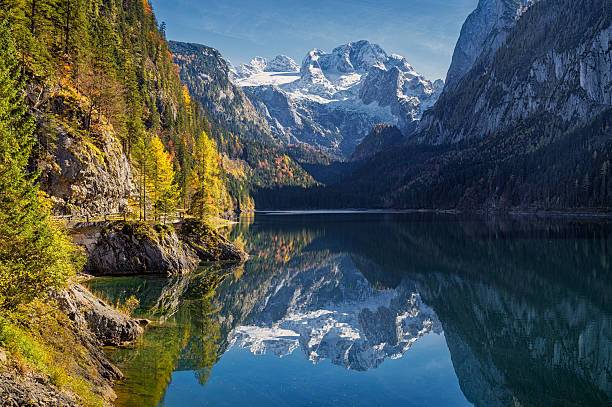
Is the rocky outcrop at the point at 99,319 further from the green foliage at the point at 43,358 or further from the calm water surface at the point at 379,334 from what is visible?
the green foliage at the point at 43,358

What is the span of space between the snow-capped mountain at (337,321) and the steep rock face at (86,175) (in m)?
25.4

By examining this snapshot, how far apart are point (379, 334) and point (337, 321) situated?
215 inches

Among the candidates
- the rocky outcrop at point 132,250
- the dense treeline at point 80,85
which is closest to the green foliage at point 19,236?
the dense treeline at point 80,85

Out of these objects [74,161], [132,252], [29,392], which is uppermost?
[74,161]

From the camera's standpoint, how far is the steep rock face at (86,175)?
4466 centimetres

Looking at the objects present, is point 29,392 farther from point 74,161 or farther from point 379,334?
point 74,161

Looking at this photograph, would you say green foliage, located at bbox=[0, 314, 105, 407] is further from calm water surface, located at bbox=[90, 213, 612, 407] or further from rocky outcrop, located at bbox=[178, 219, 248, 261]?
rocky outcrop, located at bbox=[178, 219, 248, 261]

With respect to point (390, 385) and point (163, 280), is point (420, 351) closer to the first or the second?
point (390, 385)

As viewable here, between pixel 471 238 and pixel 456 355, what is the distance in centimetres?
6441

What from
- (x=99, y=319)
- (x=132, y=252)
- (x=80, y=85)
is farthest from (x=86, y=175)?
(x=99, y=319)

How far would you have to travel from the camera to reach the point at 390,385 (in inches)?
859

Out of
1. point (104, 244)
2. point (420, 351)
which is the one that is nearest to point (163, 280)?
point (104, 244)

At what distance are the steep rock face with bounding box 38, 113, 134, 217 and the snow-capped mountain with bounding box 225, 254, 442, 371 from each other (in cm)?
2536

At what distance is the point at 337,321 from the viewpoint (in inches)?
1436
